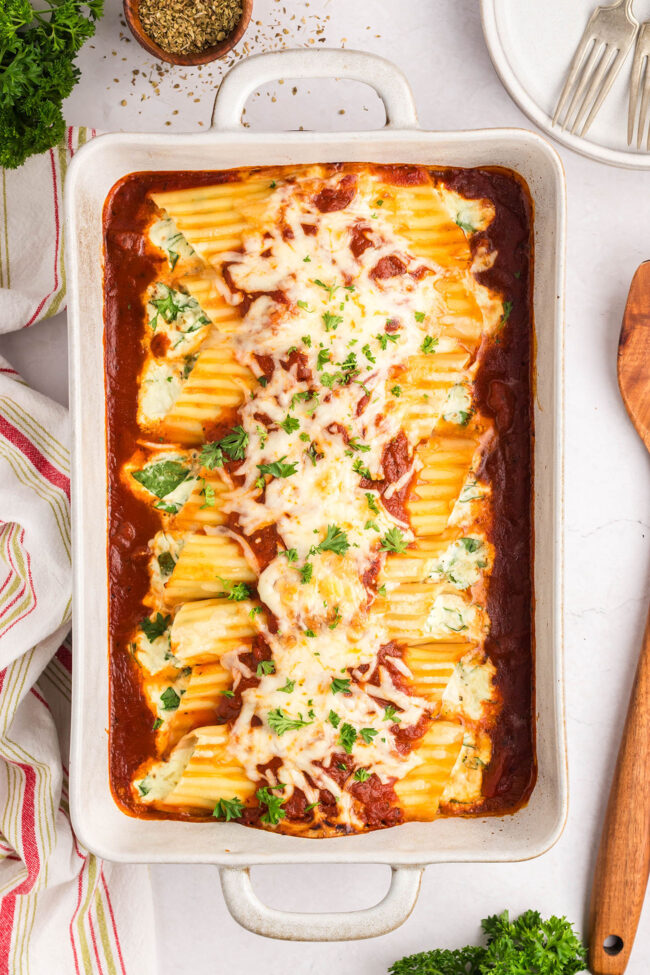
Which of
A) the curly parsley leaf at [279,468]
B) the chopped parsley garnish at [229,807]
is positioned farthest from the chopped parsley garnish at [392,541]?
the chopped parsley garnish at [229,807]

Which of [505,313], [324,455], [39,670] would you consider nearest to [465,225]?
[505,313]

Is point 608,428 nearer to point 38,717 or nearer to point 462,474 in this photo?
point 462,474

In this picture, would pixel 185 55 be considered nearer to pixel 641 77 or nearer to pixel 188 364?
pixel 188 364

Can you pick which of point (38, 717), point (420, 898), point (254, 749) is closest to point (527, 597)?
point (254, 749)

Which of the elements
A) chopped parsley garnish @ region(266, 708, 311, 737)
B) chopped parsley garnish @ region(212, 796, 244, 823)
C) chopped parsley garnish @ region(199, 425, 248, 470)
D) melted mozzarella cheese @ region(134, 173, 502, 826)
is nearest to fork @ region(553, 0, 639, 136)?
melted mozzarella cheese @ region(134, 173, 502, 826)

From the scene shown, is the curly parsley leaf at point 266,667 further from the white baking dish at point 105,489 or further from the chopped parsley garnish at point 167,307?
the chopped parsley garnish at point 167,307

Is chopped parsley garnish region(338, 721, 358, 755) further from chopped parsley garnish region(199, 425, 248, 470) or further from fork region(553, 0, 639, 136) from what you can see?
fork region(553, 0, 639, 136)
